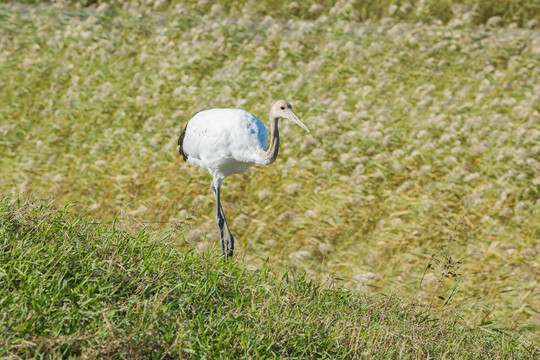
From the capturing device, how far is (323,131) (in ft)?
23.7

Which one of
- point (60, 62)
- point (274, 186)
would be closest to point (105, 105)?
point (60, 62)

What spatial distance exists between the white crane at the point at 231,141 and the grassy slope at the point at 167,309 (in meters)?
0.83

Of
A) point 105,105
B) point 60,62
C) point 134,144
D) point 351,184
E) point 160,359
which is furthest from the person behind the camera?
point 60,62

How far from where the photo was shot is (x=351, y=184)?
21.7 feet

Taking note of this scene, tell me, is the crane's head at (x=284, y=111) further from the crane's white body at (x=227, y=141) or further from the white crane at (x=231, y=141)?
the crane's white body at (x=227, y=141)

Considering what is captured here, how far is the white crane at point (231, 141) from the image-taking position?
171 inches

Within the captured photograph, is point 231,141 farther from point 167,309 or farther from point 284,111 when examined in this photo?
point 167,309

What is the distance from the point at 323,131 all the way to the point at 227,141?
291cm

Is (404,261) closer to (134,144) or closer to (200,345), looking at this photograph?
(200,345)

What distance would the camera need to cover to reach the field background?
5.68m

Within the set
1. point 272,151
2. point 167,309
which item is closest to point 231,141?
point 272,151

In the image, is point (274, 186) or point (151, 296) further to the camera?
point (274, 186)

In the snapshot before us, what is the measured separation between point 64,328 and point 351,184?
4375mm

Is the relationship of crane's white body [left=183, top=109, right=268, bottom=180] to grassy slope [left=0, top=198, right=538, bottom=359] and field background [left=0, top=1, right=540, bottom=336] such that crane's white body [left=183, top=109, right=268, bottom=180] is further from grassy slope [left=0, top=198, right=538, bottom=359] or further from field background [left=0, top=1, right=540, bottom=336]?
grassy slope [left=0, top=198, right=538, bottom=359]
